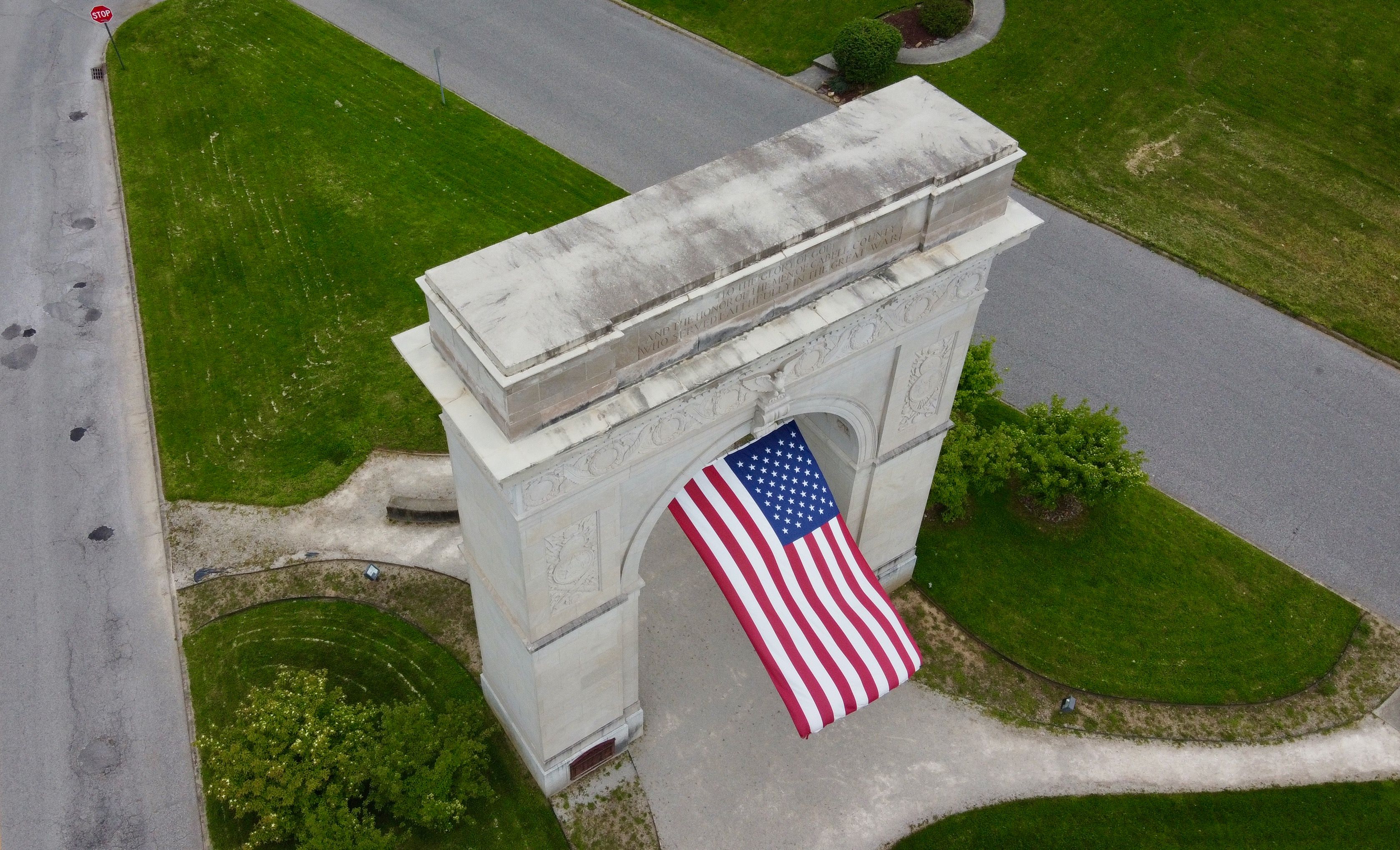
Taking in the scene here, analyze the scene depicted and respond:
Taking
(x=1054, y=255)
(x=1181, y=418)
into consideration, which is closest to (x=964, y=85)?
(x=1054, y=255)

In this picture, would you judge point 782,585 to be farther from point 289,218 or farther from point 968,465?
point 289,218

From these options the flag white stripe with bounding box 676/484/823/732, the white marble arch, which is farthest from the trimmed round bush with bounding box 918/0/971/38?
the flag white stripe with bounding box 676/484/823/732

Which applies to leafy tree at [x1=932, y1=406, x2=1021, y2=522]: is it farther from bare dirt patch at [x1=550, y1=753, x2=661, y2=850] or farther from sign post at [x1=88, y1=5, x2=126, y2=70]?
sign post at [x1=88, y1=5, x2=126, y2=70]

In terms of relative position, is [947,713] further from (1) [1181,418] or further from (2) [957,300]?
(1) [1181,418]

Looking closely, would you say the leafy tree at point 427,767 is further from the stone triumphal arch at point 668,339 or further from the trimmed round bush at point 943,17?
the trimmed round bush at point 943,17

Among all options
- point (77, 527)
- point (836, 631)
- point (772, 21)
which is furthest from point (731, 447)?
point (772, 21)

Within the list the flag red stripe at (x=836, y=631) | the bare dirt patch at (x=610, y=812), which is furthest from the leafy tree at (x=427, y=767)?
the flag red stripe at (x=836, y=631)
